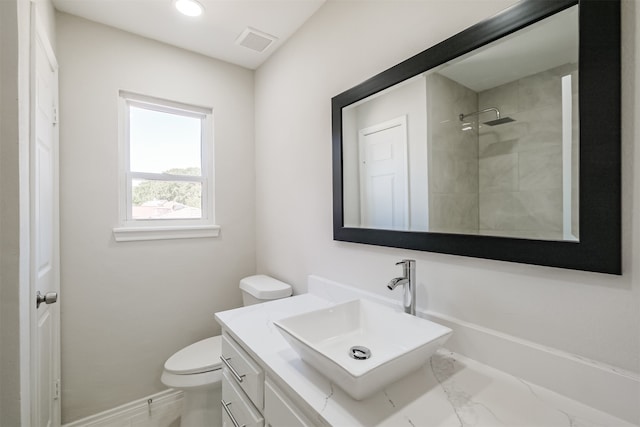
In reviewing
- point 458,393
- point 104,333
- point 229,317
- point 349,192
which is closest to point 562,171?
point 458,393

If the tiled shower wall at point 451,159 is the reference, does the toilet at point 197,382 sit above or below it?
below

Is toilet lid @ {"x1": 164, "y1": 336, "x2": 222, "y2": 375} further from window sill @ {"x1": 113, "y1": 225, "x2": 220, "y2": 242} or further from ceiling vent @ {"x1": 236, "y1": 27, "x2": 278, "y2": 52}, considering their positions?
ceiling vent @ {"x1": 236, "y1": 27, "x2": 278, "y2": 52}

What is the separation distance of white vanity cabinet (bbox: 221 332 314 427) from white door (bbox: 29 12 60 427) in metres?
0.74

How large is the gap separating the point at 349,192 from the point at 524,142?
2.46ft

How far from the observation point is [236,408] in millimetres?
1119

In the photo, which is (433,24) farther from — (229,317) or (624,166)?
(229,317)

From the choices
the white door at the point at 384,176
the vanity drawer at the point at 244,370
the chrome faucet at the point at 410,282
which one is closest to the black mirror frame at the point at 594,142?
the chrome faucet at the point at 410,282

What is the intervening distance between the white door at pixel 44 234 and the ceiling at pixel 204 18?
417 mm

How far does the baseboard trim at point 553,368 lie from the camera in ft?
2.12

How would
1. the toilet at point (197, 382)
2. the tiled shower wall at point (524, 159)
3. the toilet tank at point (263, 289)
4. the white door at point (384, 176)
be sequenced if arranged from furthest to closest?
the toilet tank at point (263, 289) → the toilet at point (197, 382) → the white door at point (384, 176) → the tiled shower wall at point (524, 159)

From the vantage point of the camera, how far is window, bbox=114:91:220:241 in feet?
6.07

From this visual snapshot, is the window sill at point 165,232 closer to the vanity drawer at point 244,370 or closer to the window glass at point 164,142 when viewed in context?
the window glass at point 164,142

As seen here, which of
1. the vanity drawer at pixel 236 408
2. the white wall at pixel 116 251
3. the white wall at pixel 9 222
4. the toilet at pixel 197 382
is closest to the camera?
the white wall at pixel 9 222

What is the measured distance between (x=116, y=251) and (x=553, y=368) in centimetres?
216
